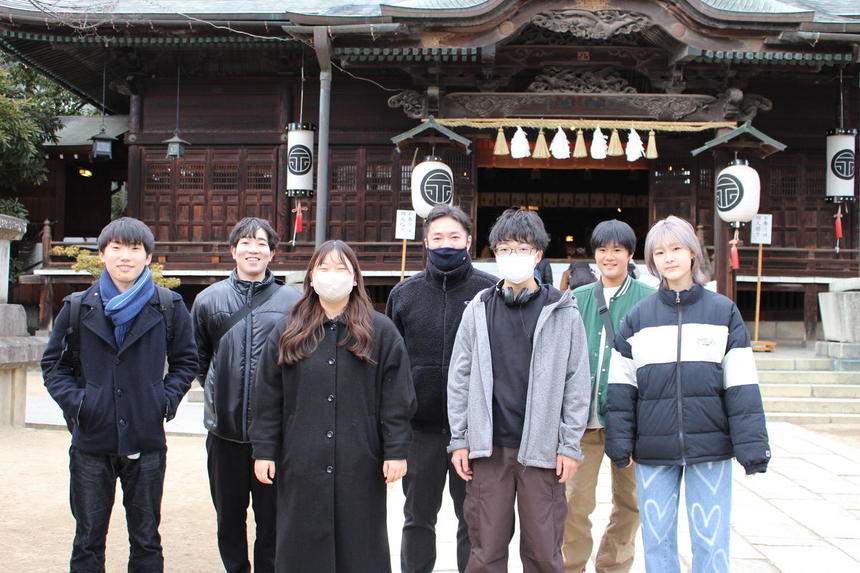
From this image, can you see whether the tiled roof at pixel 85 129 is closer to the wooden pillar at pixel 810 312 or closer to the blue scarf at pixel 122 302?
the blue scarf at pixel 122 302

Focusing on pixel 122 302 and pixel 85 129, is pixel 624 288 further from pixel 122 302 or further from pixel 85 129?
pixel 85 129

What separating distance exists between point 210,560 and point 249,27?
32.4ft

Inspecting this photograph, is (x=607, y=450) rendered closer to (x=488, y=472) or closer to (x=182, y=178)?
(x=488, y=472)

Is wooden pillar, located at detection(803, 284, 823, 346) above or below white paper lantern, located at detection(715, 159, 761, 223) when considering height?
below

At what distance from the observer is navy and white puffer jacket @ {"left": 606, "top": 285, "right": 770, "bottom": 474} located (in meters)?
3.38

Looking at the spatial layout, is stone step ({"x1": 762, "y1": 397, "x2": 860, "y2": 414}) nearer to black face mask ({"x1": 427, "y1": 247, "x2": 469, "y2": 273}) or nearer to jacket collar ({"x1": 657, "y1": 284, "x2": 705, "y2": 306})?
jacket collar ({"x1": 657, "y1": 284, "x2": 705, "y2": 306})

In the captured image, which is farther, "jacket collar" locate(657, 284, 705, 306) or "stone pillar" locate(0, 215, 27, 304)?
"stone pillar" locate(0, 215, 27, 304)

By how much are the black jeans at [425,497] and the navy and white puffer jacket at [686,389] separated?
2.92 ft

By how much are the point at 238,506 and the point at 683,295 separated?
252 centimetres

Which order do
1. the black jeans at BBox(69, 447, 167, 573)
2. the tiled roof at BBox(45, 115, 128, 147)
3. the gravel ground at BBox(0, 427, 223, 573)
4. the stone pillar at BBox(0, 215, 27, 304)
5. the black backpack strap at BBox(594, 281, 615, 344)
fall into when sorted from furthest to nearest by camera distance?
the tiled roof at BBox(45, 115, 128, 147) → the stone pillar at BBox(0, 215, 27, 304) → the gravel ground at BBox(0, 427, 223, 573) → the black backpack strap at BBox(594, 281, 615, 344) → the black jeans at BBox(69, 447, 167, 573)

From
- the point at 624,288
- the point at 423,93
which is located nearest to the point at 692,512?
the point at 624,288

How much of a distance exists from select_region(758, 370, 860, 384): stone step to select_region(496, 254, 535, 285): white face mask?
825cm

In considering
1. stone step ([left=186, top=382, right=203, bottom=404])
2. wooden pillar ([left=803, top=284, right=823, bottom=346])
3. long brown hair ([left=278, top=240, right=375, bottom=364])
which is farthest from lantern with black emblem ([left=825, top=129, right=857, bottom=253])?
long brown hair ([left=278, top=240, right=375, bottom=364])

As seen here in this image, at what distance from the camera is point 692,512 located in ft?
11.4
